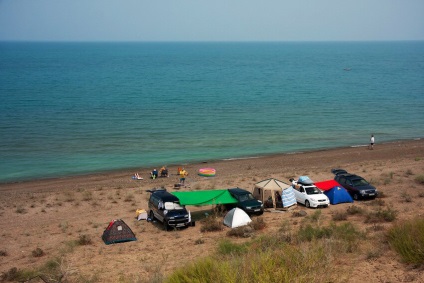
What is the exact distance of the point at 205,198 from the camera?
74.3 ft

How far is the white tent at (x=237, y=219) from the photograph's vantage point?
21.0 m

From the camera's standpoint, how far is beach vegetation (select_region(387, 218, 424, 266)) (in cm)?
1187

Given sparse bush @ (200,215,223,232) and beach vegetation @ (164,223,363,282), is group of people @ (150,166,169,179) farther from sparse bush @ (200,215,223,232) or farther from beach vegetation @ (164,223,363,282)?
beach vegetation @ (164,223,363,282)

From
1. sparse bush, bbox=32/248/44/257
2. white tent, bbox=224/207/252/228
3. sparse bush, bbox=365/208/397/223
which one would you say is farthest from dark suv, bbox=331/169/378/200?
sparse bush, bbox=32/248/44/257

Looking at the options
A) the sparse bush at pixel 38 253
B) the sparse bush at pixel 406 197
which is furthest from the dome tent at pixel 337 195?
the sparse bush at pixel 38 253

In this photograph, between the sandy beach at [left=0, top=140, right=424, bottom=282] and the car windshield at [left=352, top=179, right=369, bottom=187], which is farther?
the car windshield at [left=352, top=179, right=369, bottom=187]

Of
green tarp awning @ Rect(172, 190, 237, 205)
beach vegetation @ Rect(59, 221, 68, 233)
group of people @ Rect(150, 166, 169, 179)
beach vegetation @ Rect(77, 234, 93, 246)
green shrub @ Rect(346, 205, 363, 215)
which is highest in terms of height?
green tarp awning @ Rect(172, 190, 237, 205)

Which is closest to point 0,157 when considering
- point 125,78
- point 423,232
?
point 423,232

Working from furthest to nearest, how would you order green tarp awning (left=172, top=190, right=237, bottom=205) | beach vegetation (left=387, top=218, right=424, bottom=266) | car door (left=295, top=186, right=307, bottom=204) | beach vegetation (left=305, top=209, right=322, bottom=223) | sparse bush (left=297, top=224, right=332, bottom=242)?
car door (left=295, top=186, right=307, bottom=204)
green tarp awning (left=172, top=190, right=237, bottom=205)
beach vegetation (left=305, top=209, right=322, bottom=223)
sparse bush (left=297, top=224, right=332, bottom=242)
beach vegetation (left=387, top=218, right=424, bottom=266)

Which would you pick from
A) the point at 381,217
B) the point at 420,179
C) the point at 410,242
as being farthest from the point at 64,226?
the point at 420,179

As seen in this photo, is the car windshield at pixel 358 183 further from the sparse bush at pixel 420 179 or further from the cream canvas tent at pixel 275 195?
the sparse bush at pixel 420 179

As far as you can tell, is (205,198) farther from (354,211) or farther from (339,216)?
(354,211)

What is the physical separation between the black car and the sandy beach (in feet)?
1.73

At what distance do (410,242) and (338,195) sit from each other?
12278mm
